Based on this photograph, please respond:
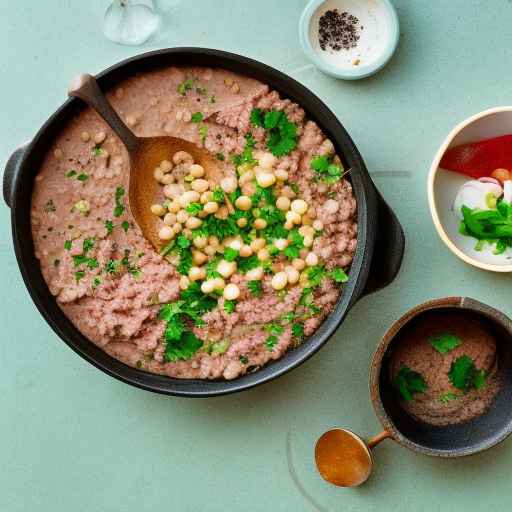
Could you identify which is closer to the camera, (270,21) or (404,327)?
(404,327)

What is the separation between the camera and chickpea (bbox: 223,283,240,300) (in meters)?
1.98

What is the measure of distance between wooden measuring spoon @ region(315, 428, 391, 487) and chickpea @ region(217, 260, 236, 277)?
1.83 ft

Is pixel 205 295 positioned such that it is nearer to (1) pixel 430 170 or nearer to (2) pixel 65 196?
(2) pixel 65 196

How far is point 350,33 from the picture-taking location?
219 centimetres

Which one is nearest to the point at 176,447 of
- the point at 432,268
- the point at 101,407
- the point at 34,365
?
the point at 101,407

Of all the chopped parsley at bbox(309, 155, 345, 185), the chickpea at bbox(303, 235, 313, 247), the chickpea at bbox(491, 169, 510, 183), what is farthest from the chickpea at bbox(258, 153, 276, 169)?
the chickpea at bbox(491, 169, 510, 183)

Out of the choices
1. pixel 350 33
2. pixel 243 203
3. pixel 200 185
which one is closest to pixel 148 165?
pixel 200 185

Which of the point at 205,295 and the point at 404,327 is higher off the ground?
the point at 205,295

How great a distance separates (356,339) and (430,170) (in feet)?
1.78

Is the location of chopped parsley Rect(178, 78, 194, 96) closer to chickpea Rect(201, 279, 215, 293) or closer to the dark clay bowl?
chickpea Rect(201, 279, 215, 293)

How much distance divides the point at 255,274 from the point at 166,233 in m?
0.27

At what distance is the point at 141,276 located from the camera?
2004 mm

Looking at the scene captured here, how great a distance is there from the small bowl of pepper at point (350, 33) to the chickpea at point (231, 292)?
69cm

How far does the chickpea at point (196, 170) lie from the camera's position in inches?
78.7
